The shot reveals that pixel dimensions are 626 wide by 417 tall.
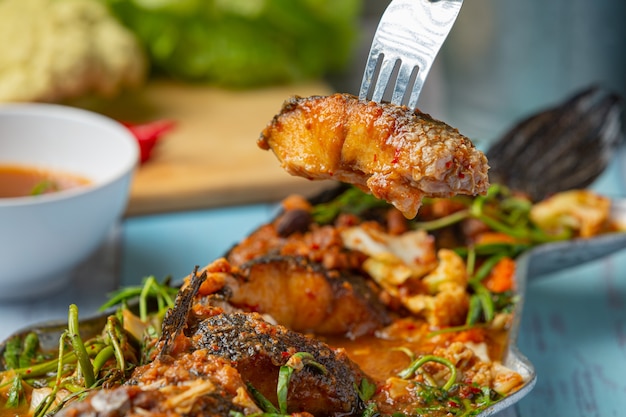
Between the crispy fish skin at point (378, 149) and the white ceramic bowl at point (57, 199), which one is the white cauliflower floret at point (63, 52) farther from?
the crispy fish skin at point (378, 149)

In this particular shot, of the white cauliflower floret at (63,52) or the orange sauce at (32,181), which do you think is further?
the white cauliflower floret at (63,52)

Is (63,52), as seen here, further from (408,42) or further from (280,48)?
(408,42)

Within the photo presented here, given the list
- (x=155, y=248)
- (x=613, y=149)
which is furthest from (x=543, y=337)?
(x=155, y=248)

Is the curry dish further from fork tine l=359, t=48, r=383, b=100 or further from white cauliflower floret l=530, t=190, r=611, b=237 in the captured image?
fork tine l=359, t=48, r=383, b=100

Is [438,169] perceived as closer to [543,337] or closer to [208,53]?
[543,337]

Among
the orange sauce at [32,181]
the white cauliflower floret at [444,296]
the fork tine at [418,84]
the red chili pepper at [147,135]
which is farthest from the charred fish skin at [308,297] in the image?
the red chili pepper at [147,135]

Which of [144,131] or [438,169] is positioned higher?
[438,169]

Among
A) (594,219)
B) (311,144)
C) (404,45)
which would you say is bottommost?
(594,219)

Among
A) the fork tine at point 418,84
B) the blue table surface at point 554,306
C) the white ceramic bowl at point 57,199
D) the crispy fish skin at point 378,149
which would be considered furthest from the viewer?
the white ceramic bowl at point 57,199
